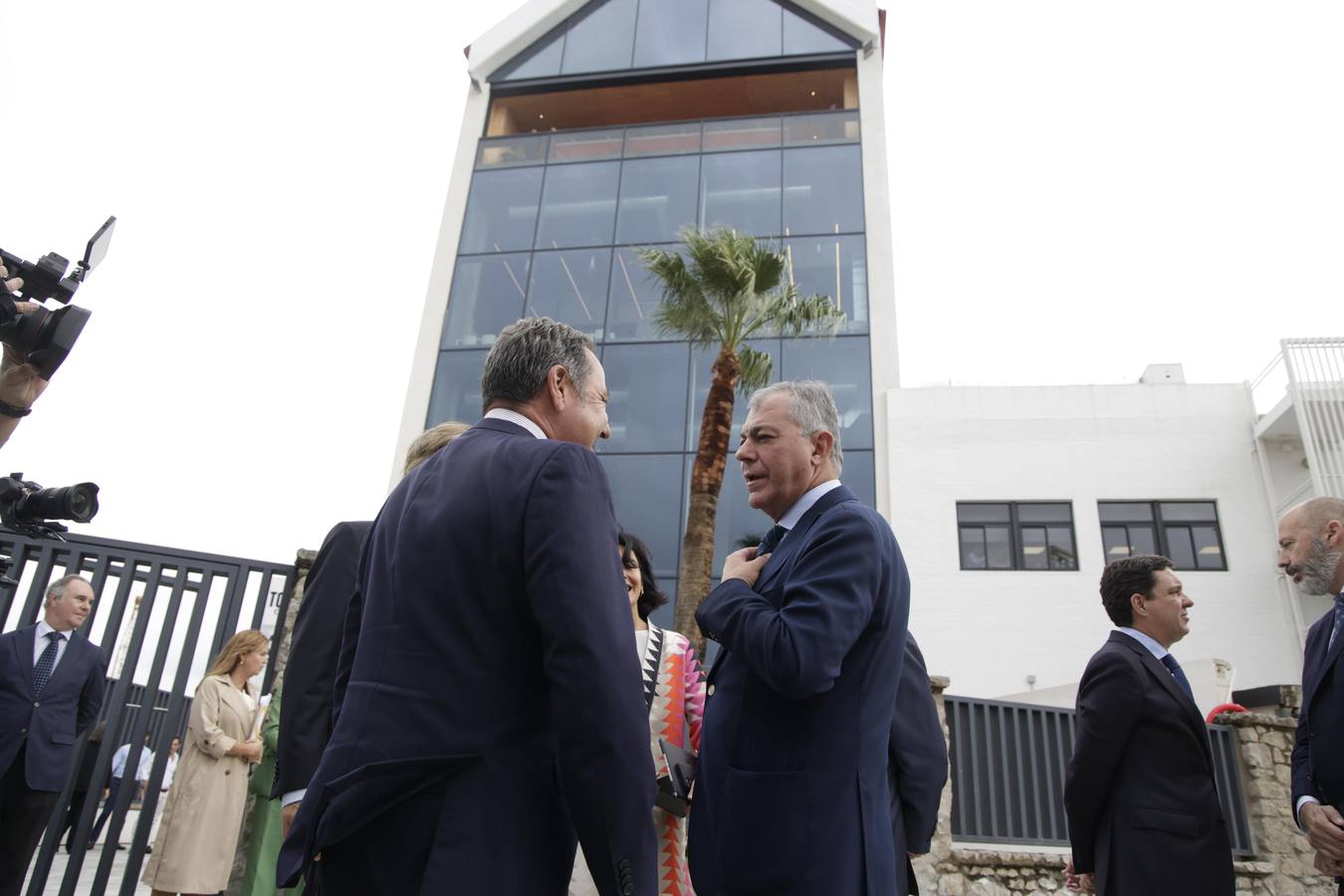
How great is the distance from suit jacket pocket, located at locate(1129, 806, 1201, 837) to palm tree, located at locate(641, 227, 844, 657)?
8183mm

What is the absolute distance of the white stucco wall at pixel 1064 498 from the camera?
50.4 ft

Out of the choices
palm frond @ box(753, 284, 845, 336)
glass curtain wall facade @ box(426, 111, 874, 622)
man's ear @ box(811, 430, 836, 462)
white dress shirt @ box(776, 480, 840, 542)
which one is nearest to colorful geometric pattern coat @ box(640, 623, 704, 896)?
white dress shirt @ box(776, 480, 840, 542)

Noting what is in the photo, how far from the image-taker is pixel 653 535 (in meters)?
16.4

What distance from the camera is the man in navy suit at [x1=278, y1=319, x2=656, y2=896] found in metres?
1.51

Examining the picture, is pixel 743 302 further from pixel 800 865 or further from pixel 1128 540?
pixel 800 865

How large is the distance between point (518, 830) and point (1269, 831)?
9.51 m

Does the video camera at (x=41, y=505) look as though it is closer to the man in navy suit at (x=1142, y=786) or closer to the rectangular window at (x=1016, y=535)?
the man in navy suit at (x=1142, y=786)

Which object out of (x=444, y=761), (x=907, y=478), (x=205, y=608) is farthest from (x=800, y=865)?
(x=907, y=478)

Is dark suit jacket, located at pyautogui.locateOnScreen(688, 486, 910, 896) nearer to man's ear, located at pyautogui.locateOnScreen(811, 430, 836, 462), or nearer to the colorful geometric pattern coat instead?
man's ear, located at pyautogui.locateOnScreen(811, 430, 836, 462)

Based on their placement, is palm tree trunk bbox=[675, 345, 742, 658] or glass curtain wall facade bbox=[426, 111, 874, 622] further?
glass curtain wall facade bbox=[426, 111, 874, 622]

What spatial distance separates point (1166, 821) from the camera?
130 inches

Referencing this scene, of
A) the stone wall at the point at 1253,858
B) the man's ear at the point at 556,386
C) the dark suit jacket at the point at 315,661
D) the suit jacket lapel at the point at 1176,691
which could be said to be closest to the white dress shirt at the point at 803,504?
the man's ear at the point at 556,386

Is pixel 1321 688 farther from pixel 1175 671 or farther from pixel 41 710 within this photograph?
pixel 41 710

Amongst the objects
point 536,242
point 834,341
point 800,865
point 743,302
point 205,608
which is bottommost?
point 800,865
